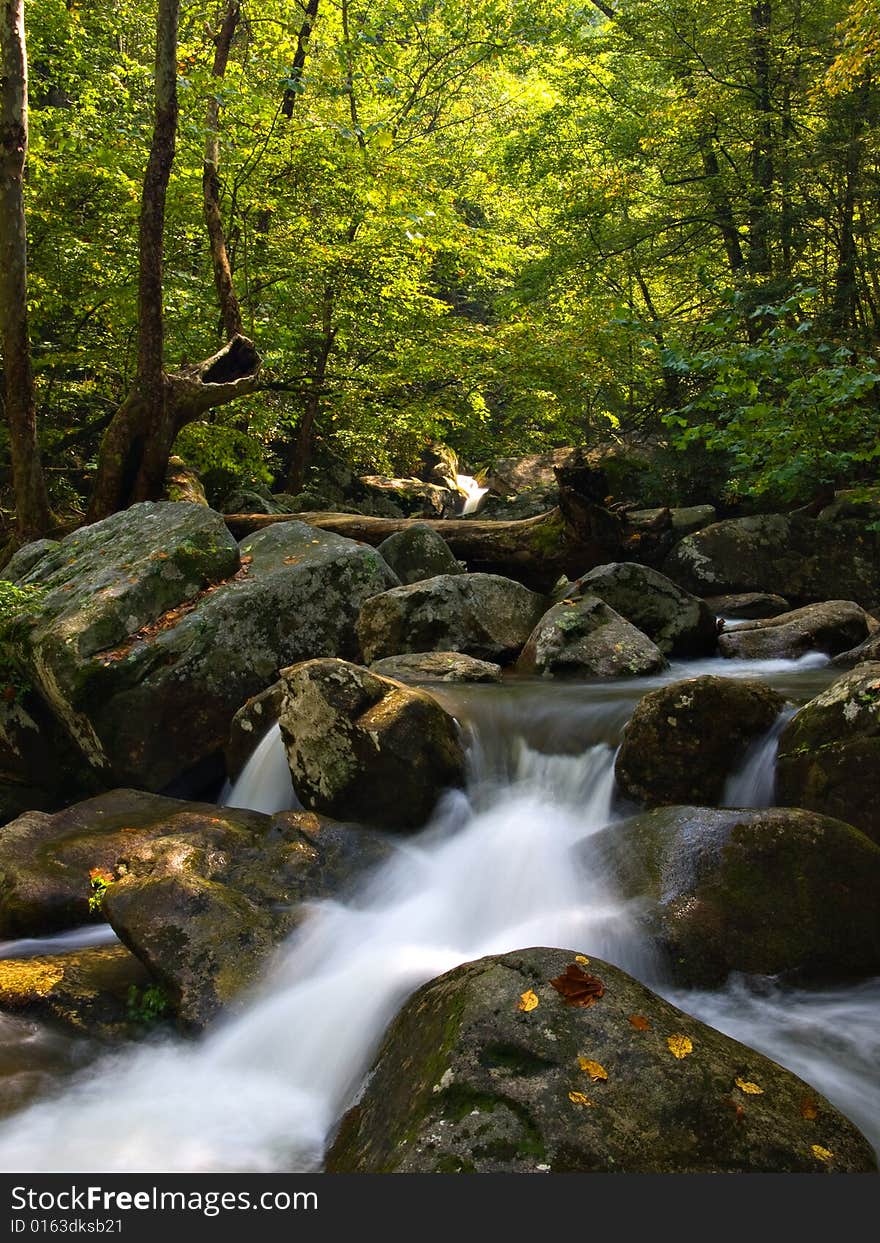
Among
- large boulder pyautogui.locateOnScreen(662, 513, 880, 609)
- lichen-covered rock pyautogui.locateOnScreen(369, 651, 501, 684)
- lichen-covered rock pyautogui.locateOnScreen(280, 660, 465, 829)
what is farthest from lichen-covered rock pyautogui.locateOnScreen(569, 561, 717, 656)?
lichen-covered rock pyautogui.locateOnScreen(280, 660, 465, 829)

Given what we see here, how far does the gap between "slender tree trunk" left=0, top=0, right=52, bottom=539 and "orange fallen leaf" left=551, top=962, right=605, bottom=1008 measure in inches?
359

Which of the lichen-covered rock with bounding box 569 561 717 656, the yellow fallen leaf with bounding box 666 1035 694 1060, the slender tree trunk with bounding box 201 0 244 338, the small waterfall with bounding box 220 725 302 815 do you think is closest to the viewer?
the yellow fallen leaf with bounding box 666 1035 694 1060

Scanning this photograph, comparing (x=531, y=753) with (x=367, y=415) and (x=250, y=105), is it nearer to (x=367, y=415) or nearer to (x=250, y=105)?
(x=367, y=415)

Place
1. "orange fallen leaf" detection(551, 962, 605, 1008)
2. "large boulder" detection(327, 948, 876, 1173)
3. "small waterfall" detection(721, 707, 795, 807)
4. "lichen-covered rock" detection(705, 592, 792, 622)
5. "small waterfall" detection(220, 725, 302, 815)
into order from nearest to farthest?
"large boulder" detection(327, 948, 876, 1173), "orange fallen leaf" detection(551, 962, 605, 1008), "small waterfall" detection(721, 707, 795, 807), "small waterfall" detection(220, 725, 302, 815), "lichen-covered rock" detection(705, 592, 792, 622)

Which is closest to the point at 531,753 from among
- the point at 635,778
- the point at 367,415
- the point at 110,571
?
the point at 635,778

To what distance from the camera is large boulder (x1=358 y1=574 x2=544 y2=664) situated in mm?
7934

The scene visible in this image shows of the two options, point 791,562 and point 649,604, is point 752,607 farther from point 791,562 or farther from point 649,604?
point 649,604

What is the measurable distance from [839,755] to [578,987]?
2442 millimetres

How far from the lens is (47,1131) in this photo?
310cm

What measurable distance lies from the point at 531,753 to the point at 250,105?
10256mm

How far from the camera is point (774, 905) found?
3836 mm

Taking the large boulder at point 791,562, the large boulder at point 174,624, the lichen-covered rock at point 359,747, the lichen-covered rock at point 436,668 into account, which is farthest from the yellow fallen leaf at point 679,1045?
the large boulder at point 791,562

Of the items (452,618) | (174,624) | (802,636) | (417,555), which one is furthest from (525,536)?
(174,624)

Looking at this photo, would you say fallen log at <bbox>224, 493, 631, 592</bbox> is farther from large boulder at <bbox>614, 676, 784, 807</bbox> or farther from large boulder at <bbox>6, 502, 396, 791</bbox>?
large boulder at <bbox>614, 676, 784, 807</bbox>
